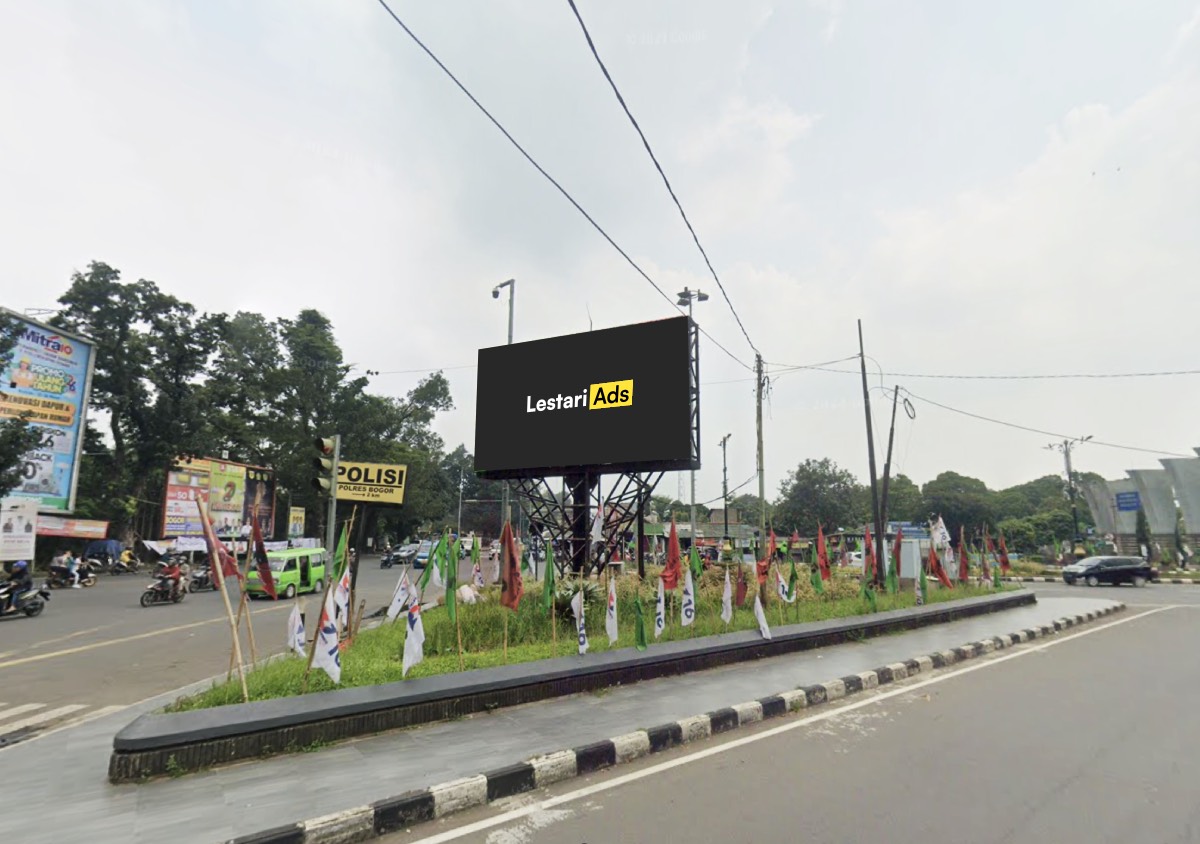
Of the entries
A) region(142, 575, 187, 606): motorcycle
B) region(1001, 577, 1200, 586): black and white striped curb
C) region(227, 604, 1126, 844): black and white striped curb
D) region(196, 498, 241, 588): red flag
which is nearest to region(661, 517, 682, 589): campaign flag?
region(227, 604, 1126, 844): black and white striped curb

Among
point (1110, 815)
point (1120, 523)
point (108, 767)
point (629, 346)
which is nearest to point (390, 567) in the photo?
point (629, 346)

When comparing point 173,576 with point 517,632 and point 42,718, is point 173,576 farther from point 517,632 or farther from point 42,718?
point 517,632

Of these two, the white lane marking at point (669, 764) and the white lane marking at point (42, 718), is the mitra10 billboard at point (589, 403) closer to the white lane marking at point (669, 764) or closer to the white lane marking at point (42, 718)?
the white lane marking at point (669, 764)

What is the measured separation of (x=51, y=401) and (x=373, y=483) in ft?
76.4

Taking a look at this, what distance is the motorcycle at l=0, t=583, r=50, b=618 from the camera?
1409cm

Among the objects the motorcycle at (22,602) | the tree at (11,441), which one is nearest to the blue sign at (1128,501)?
the motorcycle at (22,602)

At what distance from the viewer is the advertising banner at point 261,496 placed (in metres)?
37.2

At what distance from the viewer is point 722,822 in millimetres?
3855

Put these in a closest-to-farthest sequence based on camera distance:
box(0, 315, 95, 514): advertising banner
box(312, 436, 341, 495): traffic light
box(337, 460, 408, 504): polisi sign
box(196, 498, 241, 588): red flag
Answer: box(196, 498, 241, 588): red flag, box(312, 436, 341, 495): traffic light, box(337, 460, 408, 504): polisi sign, box(0, 315, 95, 514): advertising banner

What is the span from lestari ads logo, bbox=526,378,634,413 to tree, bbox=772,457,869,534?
1889 inches

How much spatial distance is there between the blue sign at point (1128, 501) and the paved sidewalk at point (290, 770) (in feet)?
137

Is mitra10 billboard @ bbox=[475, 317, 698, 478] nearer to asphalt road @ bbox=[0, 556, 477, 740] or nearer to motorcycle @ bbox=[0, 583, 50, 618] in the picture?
asphalt road @ bbox=[0, 556, 477, 740]

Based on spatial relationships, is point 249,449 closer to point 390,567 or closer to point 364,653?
point 390,567

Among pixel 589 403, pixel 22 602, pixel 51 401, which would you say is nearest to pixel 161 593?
pixel 22 602
